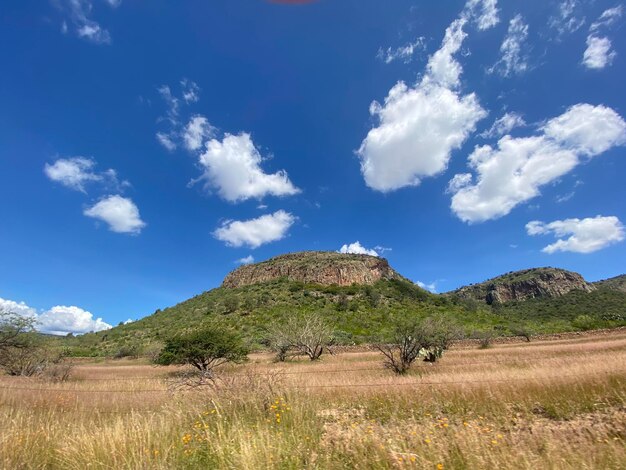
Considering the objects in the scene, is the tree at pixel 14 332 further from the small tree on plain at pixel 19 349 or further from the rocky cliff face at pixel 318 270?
the rocky cliff face at pixel 318 270

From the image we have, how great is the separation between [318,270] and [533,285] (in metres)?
110

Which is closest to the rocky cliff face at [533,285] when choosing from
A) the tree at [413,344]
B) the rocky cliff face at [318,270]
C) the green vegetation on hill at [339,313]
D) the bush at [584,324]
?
the green vegetation on hill at [339,313]

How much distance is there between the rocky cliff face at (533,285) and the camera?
14412 centimetres

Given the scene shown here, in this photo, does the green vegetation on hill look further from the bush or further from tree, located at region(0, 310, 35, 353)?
tree, located at region(0, 310, 35, 353)

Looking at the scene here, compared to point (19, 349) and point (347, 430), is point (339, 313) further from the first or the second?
point (347, 430)

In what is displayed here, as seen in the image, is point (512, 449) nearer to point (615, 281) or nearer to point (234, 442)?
point (234, 442)

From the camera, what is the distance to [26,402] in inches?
402

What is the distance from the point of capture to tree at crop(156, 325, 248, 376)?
2719 centimetres

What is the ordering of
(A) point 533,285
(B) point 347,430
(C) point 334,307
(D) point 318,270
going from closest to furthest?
(B) point 347,430 → (C) point 334,307 → (D) point 318,270 → (A) point 533,285

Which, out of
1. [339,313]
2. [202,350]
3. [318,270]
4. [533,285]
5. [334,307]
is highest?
[318,270]

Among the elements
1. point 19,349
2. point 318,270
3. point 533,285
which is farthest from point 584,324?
point 533,285

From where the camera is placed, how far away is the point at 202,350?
27109 millimetres

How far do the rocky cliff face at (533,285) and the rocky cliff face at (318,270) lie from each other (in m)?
55.0

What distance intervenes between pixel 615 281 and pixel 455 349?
496 ft
